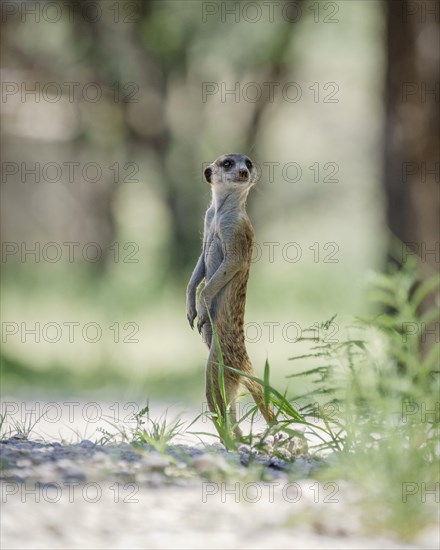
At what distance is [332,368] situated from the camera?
422 centimetres

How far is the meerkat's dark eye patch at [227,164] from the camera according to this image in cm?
466

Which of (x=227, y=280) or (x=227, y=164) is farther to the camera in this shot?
(x=227, y=164)

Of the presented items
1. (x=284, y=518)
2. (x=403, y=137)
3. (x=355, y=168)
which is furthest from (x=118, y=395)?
(x=355, y=168)

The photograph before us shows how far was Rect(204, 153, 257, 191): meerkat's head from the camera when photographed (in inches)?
181

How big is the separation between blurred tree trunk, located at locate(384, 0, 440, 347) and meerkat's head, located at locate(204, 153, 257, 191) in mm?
3862

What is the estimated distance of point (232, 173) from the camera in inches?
181

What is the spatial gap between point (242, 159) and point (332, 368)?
1113 mm

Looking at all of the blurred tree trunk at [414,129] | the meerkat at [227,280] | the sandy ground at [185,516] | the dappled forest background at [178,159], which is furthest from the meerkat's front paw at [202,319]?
the dappled forest background at [178,159]

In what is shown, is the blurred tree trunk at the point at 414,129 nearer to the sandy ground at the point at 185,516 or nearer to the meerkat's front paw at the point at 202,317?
the meerkat's front paw at the point at 202,317

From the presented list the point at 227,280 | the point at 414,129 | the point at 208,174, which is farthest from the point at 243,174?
the point at 414,129

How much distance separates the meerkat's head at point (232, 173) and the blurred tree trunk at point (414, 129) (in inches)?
152

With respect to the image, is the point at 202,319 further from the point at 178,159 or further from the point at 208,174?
the point at 178,159

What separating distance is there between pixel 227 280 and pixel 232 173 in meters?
0.52

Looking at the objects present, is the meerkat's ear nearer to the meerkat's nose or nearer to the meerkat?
the meerkat
